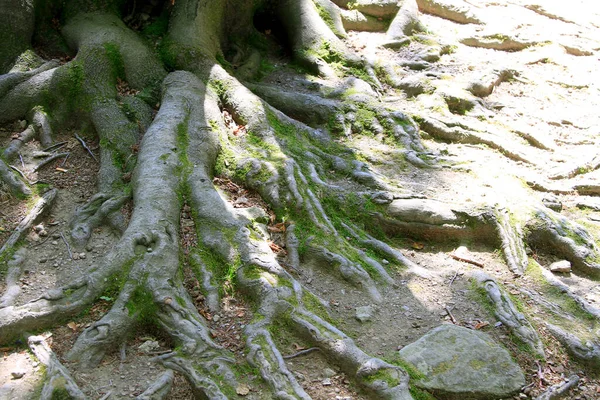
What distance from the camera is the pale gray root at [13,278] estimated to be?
144 inches

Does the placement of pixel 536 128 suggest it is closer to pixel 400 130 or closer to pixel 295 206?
pixel 400 130

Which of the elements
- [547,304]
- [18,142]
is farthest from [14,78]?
[547,304]

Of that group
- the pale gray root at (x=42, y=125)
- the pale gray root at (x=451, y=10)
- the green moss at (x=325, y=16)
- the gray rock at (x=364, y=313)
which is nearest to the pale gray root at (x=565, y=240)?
the gray rock at (x=364, y=313)

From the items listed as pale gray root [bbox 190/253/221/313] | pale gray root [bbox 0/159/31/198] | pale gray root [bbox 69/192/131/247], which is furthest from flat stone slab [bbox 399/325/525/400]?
pale gray root [bbox 0/159/31/198]

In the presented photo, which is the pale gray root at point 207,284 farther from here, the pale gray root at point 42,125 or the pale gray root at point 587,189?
the pale gray root at point 587,189

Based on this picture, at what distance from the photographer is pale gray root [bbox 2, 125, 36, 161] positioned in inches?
198

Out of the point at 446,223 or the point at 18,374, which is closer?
the point at 18,374

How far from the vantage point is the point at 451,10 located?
1002cm

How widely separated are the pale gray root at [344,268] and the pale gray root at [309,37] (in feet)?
11.9

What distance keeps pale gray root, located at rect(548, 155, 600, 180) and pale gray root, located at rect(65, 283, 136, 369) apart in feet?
15.2

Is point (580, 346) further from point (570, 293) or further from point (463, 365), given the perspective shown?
point (463, 365)

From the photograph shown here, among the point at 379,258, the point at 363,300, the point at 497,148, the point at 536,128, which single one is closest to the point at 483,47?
the point at 536,128

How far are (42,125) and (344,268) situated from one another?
3290 millimetres

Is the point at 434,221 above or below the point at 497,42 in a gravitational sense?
below
